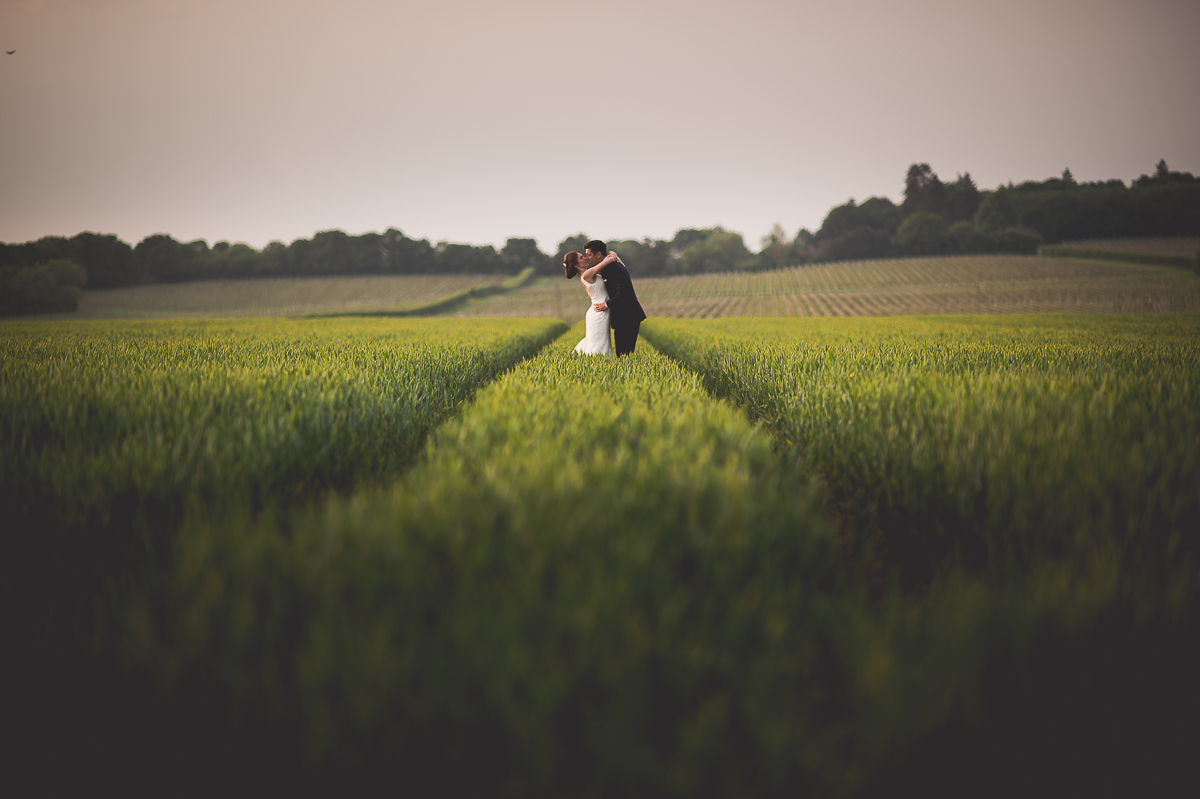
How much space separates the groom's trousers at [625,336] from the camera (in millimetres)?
9459

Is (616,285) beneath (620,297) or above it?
above

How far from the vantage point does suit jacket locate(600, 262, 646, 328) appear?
9031mm

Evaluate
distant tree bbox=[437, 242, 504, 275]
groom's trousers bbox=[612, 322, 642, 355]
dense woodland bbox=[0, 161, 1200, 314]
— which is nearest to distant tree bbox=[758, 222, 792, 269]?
dense woodland bbox=[0, 161, 1200, 314]

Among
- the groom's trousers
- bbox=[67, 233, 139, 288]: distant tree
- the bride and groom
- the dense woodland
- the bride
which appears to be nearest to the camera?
the bride and groom

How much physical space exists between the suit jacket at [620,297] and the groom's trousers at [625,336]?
0.07 metres

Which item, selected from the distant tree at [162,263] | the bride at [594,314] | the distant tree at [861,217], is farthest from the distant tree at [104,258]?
the distant tree at [861,217]

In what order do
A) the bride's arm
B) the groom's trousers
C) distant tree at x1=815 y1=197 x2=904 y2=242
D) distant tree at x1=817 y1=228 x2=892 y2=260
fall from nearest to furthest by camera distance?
the bride's arm, the groom's trousers, distant tree at x1=817 y1=228 x2=892 y2=260, distant tree at x1=815 y1=197 x2=904 y2=242

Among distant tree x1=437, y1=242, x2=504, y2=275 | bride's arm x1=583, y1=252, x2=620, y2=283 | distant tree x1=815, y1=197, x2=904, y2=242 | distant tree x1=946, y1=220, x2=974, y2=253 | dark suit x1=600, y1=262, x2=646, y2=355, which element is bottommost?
dark suit x1=600, y1=262, x2=646, y2=355

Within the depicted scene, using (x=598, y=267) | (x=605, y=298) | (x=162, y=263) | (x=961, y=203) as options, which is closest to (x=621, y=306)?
(x=605, y=298)

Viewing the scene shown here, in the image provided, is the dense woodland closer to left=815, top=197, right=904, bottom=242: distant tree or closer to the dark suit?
left=815, top=197, right=904, bottom=242: distant tree

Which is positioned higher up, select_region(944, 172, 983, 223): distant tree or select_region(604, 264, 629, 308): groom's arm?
select_region(944, 172, 983, 223): distant tree

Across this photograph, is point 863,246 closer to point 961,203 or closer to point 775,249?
point 775,249

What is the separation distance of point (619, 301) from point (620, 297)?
92 millimetres

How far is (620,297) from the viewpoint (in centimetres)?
921
